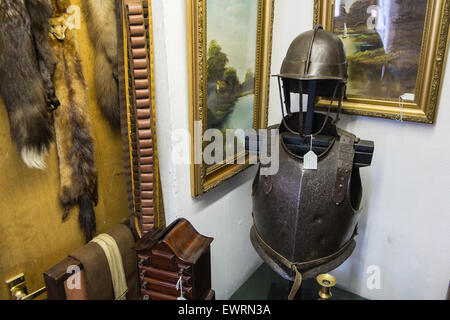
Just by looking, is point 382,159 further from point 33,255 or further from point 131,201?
point 33,255

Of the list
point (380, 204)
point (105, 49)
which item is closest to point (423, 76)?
point (380, 204)

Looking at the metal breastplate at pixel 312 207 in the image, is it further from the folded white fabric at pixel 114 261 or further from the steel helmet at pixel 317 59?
the folded white fabric at pixel 114 261

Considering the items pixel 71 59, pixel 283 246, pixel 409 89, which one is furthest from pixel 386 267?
pixel 71 59

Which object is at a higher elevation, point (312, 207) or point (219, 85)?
point (219, 85)

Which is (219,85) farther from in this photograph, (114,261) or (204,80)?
(114,261)

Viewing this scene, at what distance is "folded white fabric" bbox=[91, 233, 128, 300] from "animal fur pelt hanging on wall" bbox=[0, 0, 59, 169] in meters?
0.37

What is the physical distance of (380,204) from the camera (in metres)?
1.76

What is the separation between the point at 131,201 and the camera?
49.6 inches

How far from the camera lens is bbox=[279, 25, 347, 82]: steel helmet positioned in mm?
1267

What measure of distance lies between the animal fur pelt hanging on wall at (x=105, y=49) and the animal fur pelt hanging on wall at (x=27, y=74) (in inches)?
6.1

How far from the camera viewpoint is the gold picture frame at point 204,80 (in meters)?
1.21

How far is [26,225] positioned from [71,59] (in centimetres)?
59

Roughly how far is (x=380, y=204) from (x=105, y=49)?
1.63m

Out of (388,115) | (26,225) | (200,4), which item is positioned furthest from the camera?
(388,115)
